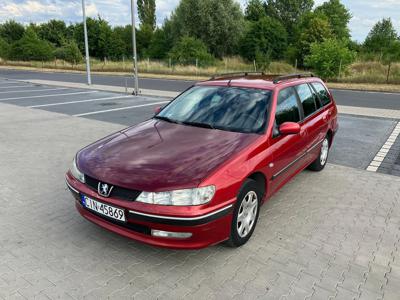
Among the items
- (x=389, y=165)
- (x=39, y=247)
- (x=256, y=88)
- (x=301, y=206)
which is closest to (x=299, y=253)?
(x=301, y=206)

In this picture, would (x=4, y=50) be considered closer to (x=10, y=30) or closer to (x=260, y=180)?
(x=10, y=30)

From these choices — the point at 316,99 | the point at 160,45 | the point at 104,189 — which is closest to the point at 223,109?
the point at 104,189

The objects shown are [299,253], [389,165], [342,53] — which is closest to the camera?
[299,253]

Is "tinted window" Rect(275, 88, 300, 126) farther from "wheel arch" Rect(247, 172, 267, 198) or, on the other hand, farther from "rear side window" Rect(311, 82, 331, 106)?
"rear side window" Rect(311, 82, 331, 106)

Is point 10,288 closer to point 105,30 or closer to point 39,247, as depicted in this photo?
point 39,247

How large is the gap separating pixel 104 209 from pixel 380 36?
149ft

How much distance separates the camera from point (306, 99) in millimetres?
4949

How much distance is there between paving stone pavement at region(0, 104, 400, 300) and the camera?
2.84 m

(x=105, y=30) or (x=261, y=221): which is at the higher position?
(x=105, y=30)

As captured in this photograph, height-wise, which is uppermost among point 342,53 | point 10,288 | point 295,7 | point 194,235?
point 295,7

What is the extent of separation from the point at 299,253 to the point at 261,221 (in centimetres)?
72

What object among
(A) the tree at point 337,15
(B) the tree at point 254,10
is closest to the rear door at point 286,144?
(A) the tree at point 337,15

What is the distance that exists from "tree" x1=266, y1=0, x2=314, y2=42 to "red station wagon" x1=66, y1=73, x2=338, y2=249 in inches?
2291

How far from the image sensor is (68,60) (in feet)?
146
